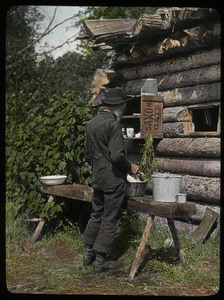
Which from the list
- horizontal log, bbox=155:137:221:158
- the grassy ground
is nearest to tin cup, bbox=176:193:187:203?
the grassy ground

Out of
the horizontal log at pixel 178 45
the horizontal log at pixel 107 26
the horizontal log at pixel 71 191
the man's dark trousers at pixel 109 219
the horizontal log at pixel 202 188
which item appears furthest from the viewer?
Result: the horizontal log at pixel 107 26

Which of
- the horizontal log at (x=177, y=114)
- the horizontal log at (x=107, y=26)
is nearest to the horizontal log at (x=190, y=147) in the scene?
the horizontal log at (x=177, y=114)

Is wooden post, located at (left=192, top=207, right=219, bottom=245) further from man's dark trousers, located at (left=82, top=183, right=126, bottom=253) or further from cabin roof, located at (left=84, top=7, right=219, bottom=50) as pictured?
cabin roof, located at (left=84, top=7, right=219, bottom=50)

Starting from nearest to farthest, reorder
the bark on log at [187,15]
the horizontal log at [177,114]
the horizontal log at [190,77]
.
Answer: the bark on log at [187,15] → the horizontal log at [190,77] → the horizontal log at [177,114]

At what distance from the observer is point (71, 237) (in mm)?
6586

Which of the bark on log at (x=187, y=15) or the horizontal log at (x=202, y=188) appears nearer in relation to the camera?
the bark on log at (x=187, y=15)

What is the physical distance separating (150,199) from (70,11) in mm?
9758

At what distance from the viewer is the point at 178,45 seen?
21.2 ft

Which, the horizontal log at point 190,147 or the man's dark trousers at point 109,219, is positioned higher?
the horizontal log at point 190,147

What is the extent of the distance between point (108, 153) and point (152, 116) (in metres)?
2.01

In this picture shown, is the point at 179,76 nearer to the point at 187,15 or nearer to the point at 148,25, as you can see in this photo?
the point at 148,25

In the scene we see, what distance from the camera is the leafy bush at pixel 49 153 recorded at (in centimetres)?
681

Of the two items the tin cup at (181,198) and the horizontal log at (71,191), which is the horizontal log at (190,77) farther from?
the horizontal log at (71,191)

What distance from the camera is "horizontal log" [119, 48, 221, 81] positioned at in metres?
6.25
